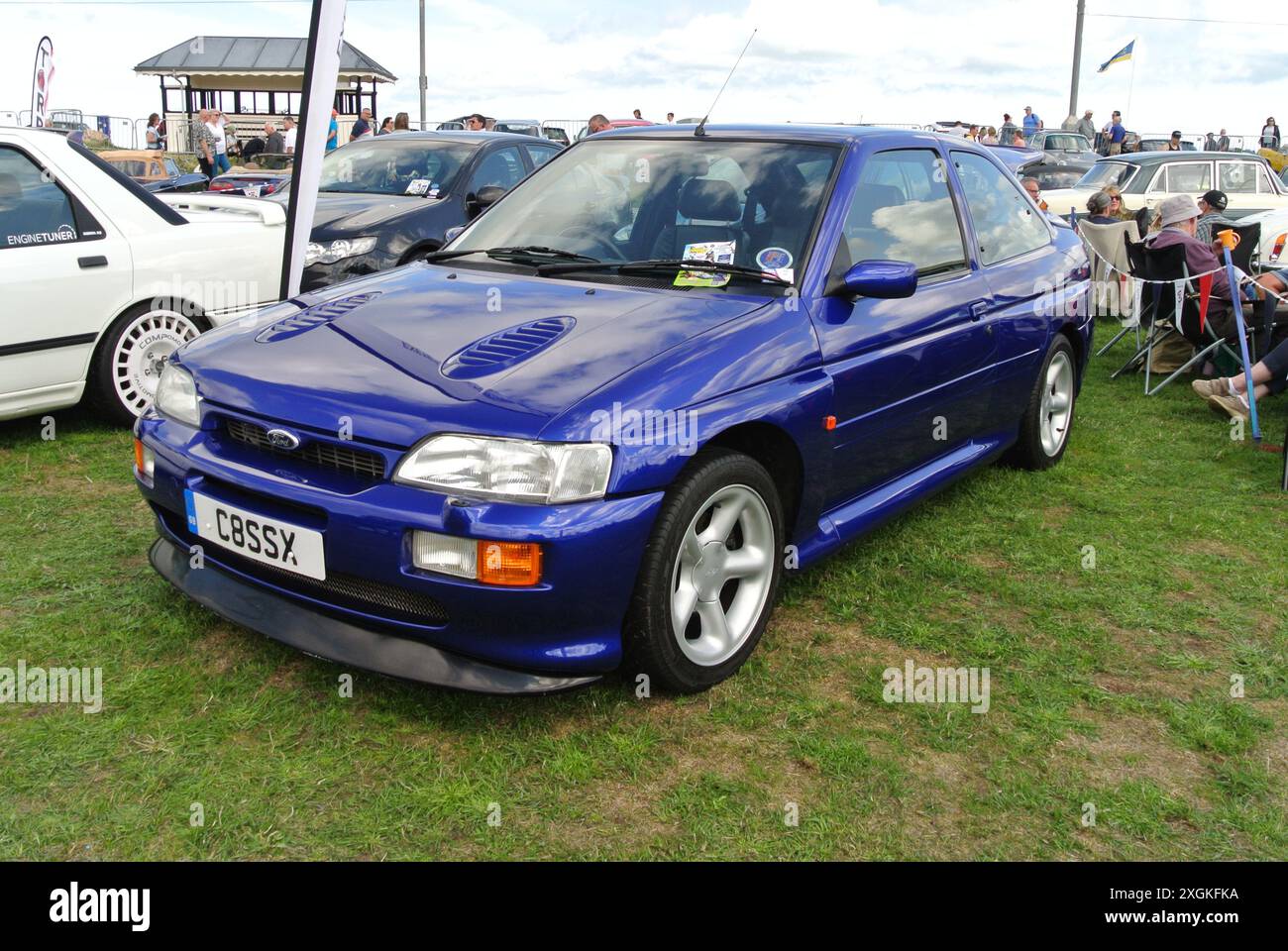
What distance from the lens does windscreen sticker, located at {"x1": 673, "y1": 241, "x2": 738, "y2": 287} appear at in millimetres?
3393

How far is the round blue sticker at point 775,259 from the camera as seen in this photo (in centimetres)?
344

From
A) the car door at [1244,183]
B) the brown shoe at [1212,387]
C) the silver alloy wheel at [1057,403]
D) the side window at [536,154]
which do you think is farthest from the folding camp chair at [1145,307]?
the car door at [1244,183]

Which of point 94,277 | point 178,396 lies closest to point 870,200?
point 178,396

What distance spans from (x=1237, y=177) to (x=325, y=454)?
14850 millimetres

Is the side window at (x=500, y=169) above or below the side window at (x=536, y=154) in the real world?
below

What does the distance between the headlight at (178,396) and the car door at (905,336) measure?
185 cm

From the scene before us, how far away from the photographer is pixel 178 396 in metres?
3.19

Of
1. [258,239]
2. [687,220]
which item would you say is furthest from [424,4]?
[687,220]

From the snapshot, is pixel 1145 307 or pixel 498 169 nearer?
pixel 1145 307

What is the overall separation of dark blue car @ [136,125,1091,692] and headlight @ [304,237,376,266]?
9.66 ft

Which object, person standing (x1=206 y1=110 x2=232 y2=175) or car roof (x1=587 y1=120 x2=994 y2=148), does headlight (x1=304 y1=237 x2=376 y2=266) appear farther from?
person standing (x1=206 y1=110 x2=232 y2=175)

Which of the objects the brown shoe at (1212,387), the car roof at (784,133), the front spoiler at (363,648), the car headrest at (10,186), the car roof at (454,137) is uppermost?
the car roof at (454,137)

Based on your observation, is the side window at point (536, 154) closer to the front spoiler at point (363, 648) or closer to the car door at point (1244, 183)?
the front spoiler at point (363, 648)

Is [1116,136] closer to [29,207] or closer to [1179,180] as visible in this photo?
[1179,180]
